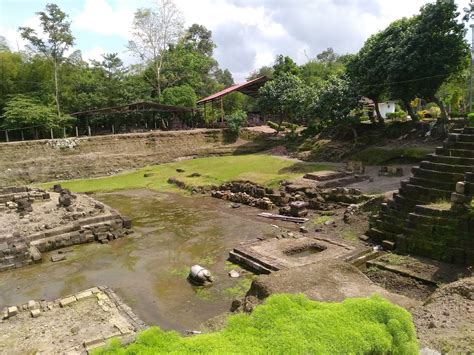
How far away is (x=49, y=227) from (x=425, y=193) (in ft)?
53.0

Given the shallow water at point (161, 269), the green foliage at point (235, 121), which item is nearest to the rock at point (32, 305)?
the shallow water at point (161, 269)

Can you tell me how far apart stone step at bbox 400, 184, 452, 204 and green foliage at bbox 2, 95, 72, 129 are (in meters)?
33.9

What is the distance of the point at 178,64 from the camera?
5062cm

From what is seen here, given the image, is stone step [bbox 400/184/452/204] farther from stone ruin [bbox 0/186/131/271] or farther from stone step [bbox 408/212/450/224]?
stone ruin [bbox 0/186/131/271]

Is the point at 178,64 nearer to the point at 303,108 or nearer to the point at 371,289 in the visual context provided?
the point at 303,108

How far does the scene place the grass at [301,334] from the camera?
4430mm

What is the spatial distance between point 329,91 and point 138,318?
2460cm

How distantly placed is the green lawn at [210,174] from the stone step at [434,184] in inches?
436

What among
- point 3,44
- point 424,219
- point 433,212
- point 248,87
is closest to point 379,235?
point 424,219

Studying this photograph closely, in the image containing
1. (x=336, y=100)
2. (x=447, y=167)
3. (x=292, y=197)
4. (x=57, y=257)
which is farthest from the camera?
(x=336, y=100)

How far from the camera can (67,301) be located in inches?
440

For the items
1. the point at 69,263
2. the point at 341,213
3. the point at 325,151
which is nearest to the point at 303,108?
the point at 325,151

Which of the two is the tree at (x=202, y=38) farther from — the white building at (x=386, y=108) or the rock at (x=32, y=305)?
the rock at (x=32, y=305)

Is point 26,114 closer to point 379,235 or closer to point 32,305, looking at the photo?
point 32,305
